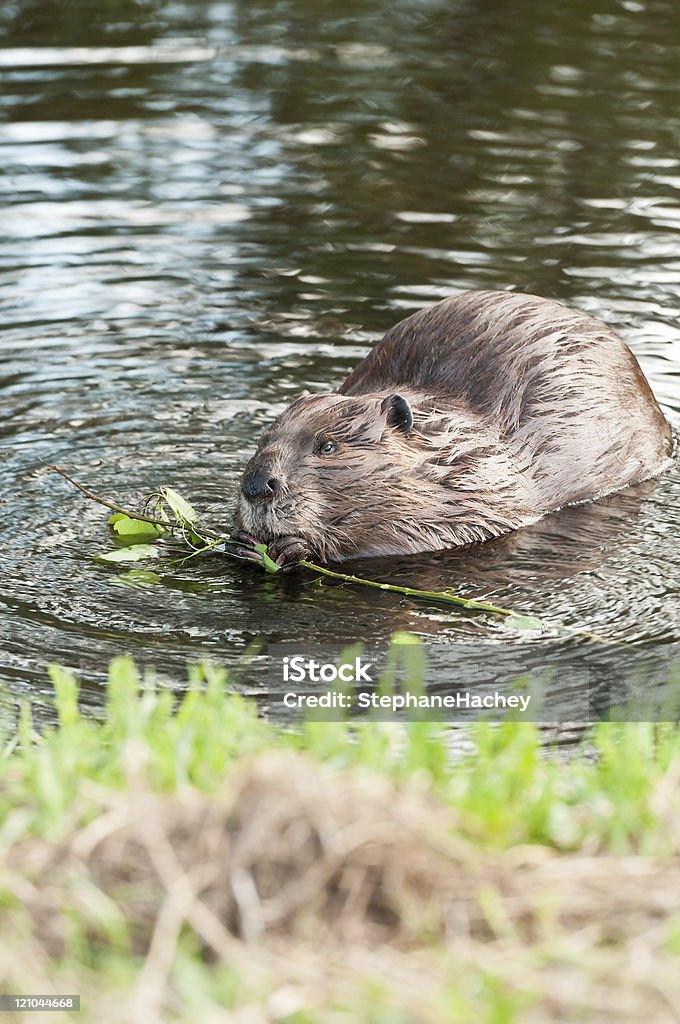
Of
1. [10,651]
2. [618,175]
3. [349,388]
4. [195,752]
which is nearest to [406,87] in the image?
[618,175]

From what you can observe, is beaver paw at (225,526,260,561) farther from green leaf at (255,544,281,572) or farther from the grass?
the grass

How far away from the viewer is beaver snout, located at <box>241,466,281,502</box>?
16.3 feet

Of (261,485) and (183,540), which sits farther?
(183,540)

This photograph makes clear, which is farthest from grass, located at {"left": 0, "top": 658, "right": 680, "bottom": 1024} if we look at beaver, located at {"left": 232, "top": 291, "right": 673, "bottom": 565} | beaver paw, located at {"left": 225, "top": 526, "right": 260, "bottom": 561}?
beaver, located at {"left": 232, "top": 291, "right": 673, "bottom": 565}

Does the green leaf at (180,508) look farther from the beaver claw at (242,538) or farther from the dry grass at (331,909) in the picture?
the dry grass at (331,909)

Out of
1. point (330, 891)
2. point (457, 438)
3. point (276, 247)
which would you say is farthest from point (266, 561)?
point (276, 247)

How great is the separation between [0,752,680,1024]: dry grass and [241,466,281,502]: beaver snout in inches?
91.8

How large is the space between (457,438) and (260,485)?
81 centimetres

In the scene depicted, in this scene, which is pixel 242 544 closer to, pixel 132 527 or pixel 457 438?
pixel 132 527

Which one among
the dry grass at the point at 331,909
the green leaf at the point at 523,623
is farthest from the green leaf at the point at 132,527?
the dry grass at the point at 331,909

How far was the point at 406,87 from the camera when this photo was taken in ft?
37.5

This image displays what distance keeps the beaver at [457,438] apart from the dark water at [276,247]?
0.16 meters

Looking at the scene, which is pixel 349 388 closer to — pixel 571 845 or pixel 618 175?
pixel 571 845

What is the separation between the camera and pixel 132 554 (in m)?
5.07
